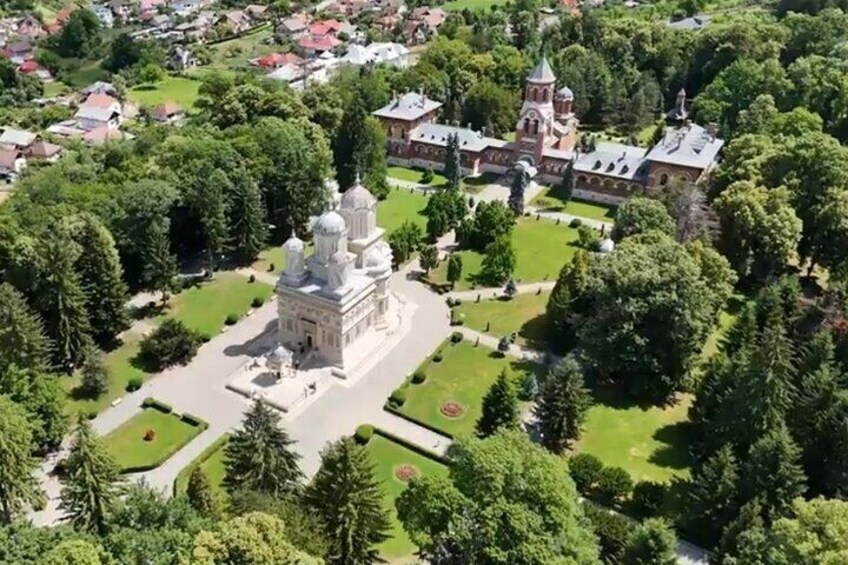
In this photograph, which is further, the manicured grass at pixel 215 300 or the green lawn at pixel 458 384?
the manicured grass at pixel 215 300

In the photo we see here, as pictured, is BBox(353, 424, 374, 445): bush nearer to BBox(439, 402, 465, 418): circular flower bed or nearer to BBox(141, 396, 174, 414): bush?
BBox(439, 402, 465, 418): circular flower bed

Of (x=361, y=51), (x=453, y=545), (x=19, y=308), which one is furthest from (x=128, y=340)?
(x=361, y=51)

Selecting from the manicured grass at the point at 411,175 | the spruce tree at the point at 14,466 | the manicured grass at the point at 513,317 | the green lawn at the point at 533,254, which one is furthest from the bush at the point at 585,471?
the manicured grass at the point at 411,175

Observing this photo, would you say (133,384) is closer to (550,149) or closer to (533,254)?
(533,254)

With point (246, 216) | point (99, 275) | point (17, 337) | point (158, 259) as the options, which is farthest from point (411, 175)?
point (17, 337)

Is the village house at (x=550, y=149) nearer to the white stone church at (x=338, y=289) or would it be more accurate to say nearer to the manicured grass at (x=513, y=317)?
the manicured grass at (x=513, y=317)

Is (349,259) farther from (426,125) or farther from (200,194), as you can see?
(426,125)
